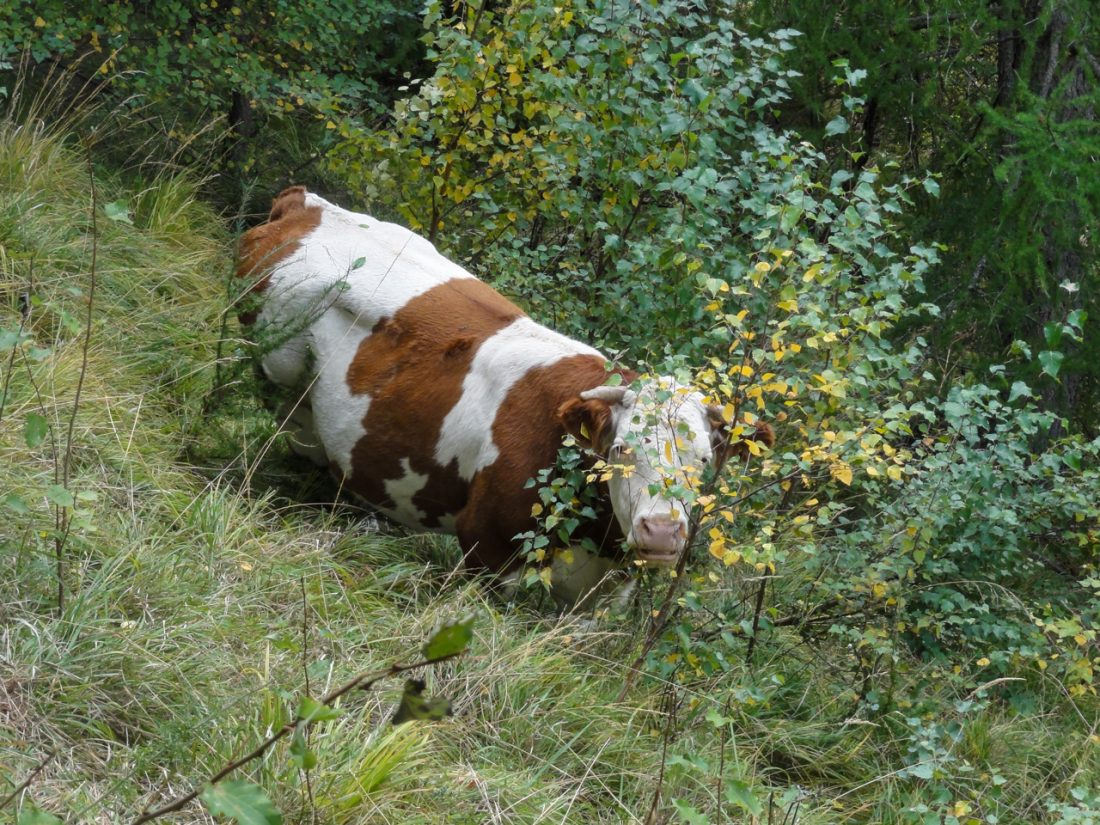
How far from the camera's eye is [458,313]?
236 inches

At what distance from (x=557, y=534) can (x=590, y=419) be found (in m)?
0.54

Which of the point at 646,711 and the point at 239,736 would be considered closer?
the point at 239,736

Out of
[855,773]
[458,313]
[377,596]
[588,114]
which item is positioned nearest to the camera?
[855,773]

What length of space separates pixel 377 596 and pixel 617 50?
310cm

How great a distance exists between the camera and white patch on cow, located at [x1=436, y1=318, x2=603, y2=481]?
5.55 metres

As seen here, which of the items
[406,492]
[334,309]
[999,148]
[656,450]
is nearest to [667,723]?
[656,450]

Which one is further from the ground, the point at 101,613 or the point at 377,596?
the point at 101,613

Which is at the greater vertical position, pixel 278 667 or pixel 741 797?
pixel 741 797

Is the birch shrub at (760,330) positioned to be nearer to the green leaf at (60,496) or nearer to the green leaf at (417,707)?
the green leaf at (60,496)

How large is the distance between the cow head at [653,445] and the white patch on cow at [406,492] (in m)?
1.06

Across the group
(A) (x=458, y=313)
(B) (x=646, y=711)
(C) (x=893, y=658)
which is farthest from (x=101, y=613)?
(C) (x=893, y=658)

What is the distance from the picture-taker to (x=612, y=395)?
16.5ft

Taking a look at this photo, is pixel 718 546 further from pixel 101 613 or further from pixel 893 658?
pixel 101 613

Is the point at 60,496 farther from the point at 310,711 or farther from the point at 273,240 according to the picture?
the point at 273,240
